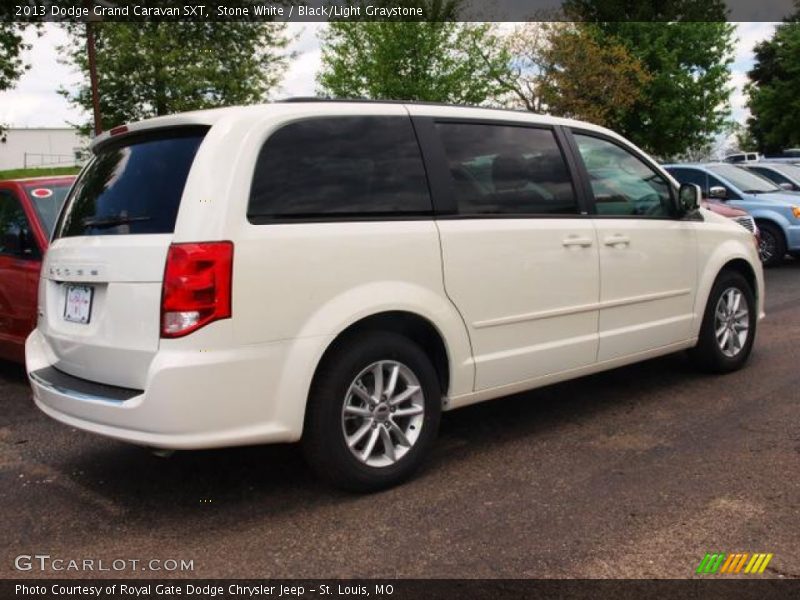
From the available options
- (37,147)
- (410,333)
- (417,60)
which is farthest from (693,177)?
(37,147)

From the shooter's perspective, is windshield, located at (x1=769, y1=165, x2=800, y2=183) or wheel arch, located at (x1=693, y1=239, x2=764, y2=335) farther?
windshield, located at (x1=769, y1=165, x2=800, y2=183)

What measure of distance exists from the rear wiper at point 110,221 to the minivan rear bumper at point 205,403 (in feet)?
2.21

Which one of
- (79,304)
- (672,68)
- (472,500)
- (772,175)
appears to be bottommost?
(472,500)


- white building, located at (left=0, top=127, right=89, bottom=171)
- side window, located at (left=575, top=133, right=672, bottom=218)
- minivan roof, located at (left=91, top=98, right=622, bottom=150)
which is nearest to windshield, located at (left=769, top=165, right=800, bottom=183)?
side window, located at (left=575, top=133, right=672, bottom=218)

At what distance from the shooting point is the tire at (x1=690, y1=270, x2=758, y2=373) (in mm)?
5648

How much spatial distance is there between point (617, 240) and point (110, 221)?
9.33 ft

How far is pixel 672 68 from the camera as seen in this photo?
32344 millimetres

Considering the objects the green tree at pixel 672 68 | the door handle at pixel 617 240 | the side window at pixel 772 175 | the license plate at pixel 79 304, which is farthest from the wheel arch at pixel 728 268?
the green tree at pixel 672 68

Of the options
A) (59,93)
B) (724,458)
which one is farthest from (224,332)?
(59,93)

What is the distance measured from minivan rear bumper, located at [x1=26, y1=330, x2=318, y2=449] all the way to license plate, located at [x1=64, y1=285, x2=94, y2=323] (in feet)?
1.17

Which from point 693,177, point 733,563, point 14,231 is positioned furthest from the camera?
point 693,177

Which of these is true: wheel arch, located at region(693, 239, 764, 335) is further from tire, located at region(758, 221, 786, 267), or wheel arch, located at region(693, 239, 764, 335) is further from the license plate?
tire, located at region(758, 221, 786, 267)

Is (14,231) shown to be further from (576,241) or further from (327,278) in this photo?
(576,241)

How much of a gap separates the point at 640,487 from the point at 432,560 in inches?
46.5
